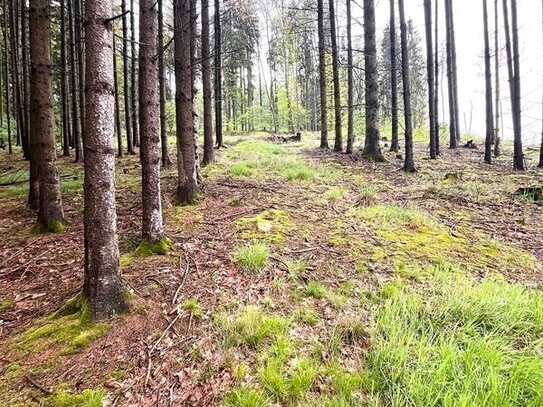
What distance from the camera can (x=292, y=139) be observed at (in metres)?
22.8

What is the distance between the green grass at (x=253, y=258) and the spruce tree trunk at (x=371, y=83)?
8.93 metres

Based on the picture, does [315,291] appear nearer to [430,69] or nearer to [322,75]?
[430,69]

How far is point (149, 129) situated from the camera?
4.20 meters

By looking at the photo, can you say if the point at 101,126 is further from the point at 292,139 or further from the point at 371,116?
the point at 292,139

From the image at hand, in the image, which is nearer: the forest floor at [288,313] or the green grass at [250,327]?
the forest floor at [288,313]

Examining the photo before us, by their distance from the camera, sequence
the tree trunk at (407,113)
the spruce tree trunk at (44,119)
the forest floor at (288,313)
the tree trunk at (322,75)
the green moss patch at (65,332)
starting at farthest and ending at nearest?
the tree trunk at (322,75) → the tree trunk at (407,113) → the spruce tree trunk at (44,119) → the green moss patch at (65,332) → the forest floor at (288,313)

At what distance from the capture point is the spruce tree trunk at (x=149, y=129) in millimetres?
4180

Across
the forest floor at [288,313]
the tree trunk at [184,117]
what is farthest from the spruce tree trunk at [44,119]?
the tree trunk at [184,117]

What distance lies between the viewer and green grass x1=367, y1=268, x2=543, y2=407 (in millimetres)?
2221

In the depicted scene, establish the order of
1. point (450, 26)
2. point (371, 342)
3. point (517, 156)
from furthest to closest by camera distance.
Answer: point (450, 26) < point (517, 156) < point (371, 342)

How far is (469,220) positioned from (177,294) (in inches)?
204

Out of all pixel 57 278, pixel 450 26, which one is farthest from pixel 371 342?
pixel 450 26

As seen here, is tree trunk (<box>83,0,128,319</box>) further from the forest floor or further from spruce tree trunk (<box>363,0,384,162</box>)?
spruce tree trunk (<box>363,0,384,162</box>)

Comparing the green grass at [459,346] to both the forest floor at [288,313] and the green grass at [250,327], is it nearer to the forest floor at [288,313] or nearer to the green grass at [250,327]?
the forest floor at [288,313]
